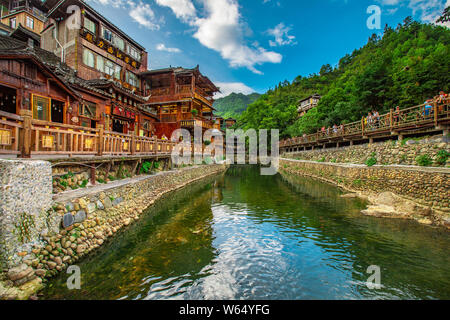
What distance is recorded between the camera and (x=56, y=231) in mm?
6109

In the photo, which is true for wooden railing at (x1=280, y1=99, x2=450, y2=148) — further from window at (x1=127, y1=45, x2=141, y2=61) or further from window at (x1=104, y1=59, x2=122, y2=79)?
window at (x1=127, y1=45, x2=141, y2=61)

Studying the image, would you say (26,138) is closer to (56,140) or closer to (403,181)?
(56,140)

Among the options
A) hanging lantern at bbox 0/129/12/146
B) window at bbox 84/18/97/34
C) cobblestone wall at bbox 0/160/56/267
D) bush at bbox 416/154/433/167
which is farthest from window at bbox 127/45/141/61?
bush at bbox 416/154/433/167

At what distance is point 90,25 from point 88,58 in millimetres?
3871

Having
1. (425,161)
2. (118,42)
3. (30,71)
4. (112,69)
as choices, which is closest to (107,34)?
(118,42)

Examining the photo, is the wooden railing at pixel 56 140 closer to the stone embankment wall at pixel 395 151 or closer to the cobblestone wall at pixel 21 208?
the cobblestone wall at pixel 21 208

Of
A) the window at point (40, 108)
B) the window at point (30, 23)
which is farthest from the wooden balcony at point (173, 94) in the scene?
the window at point (40, 108)

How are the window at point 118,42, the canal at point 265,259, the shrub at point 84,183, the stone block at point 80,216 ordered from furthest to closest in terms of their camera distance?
the window at point 118,42 < the shrub at point 84,183 < the stone block at point 80,216 < the canal at point 265,259

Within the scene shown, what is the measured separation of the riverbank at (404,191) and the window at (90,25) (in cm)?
2981

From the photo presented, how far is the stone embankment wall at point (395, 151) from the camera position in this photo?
40.3 feet

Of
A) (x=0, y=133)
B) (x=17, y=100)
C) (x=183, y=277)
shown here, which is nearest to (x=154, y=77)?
(x=17, y=100)

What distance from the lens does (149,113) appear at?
88.5ft
